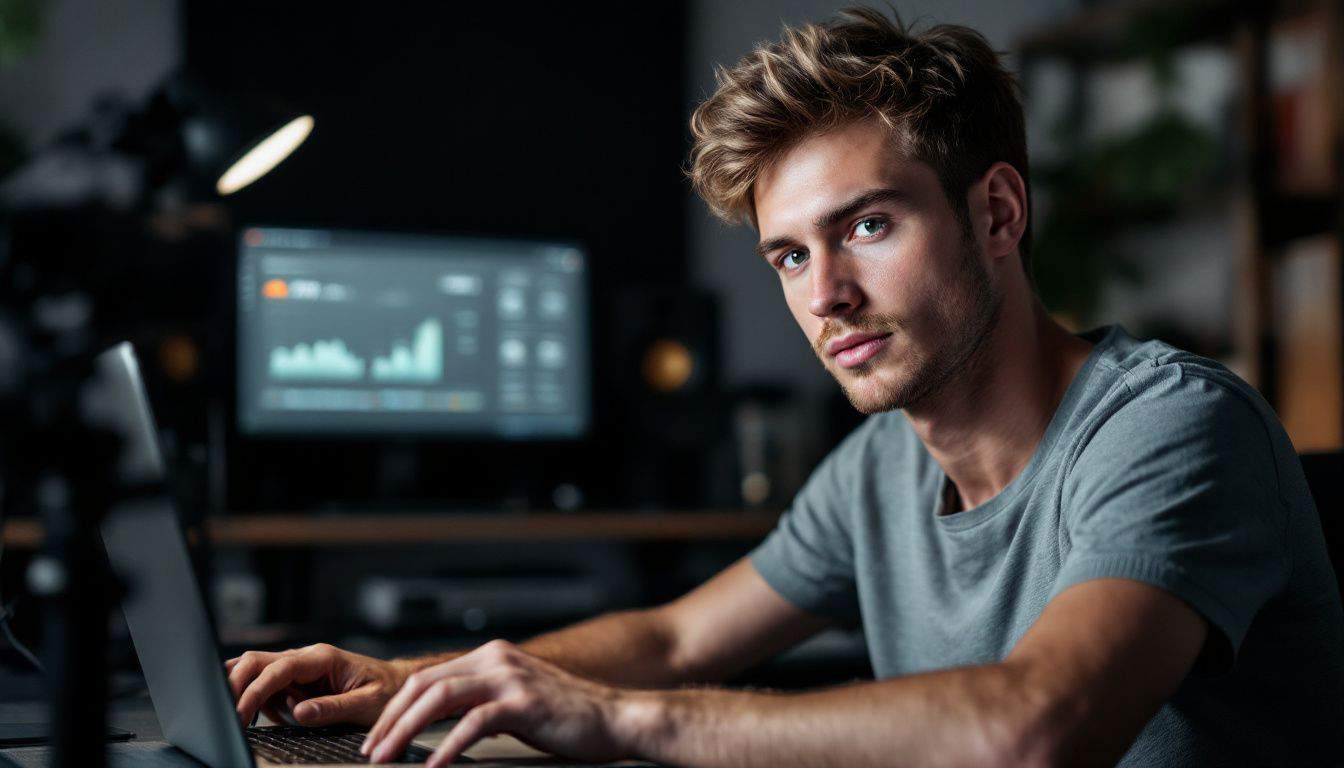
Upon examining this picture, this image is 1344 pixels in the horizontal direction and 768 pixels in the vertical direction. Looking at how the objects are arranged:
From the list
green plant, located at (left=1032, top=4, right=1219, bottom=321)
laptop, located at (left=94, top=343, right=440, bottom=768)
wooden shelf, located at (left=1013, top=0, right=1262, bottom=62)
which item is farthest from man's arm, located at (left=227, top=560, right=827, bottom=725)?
wooden shelf, located at (left=1013, top=0, right=1262, bottom=62)

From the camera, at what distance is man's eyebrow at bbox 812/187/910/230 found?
1.12 metres

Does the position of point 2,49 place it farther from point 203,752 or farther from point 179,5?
point 203,752

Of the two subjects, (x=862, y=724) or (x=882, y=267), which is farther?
(x=882, y=267)

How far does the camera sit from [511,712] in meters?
0.79

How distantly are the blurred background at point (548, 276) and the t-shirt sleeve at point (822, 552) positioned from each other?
40 centimetres

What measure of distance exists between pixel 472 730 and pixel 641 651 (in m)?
0.58

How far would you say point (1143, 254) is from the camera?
276 centimetres

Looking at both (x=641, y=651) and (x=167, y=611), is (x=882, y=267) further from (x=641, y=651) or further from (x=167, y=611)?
(x=167, y=611)

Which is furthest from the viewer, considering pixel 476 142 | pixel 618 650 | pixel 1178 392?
pixel 476 142

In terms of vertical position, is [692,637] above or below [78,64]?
below

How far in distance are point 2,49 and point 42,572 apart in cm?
214

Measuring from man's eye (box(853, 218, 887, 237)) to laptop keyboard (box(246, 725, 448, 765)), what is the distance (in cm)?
58

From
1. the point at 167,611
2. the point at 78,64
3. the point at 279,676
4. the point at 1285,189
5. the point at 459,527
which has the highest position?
the point at 78,64

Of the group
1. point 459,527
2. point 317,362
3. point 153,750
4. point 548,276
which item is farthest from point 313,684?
point 548,276
